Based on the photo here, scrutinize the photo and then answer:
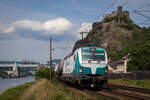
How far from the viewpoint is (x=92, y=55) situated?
20.0m

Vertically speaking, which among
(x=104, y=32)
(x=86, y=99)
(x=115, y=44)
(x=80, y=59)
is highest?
(x=104, y=32)

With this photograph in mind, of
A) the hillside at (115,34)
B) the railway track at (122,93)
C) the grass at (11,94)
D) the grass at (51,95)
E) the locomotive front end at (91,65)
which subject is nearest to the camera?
the railway track at (122,93)

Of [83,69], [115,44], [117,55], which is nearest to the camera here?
[83,69]

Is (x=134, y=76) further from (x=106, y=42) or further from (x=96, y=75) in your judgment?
(x=106, y=42)

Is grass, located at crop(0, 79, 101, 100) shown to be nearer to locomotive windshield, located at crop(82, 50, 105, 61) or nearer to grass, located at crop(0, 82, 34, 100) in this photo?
grass, located at crop(0, 82, 34, 100)


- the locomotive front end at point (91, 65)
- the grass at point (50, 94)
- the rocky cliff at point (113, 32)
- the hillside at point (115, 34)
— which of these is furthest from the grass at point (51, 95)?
the rocky cliff at point (113, 32)

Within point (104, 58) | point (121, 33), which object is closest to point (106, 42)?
point (121, 33)

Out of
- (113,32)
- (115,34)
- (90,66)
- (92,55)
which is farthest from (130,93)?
(113,32)

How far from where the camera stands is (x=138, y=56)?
49.5 m

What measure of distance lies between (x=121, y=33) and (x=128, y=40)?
9.13 metres

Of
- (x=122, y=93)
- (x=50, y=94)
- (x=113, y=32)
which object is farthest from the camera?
(x=113, y=32)

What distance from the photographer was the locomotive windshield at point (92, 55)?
1981 centimetres

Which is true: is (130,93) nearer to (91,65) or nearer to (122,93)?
(122,93)

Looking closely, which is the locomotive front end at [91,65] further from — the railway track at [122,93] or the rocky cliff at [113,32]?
the rocky cliff at [113,32]
